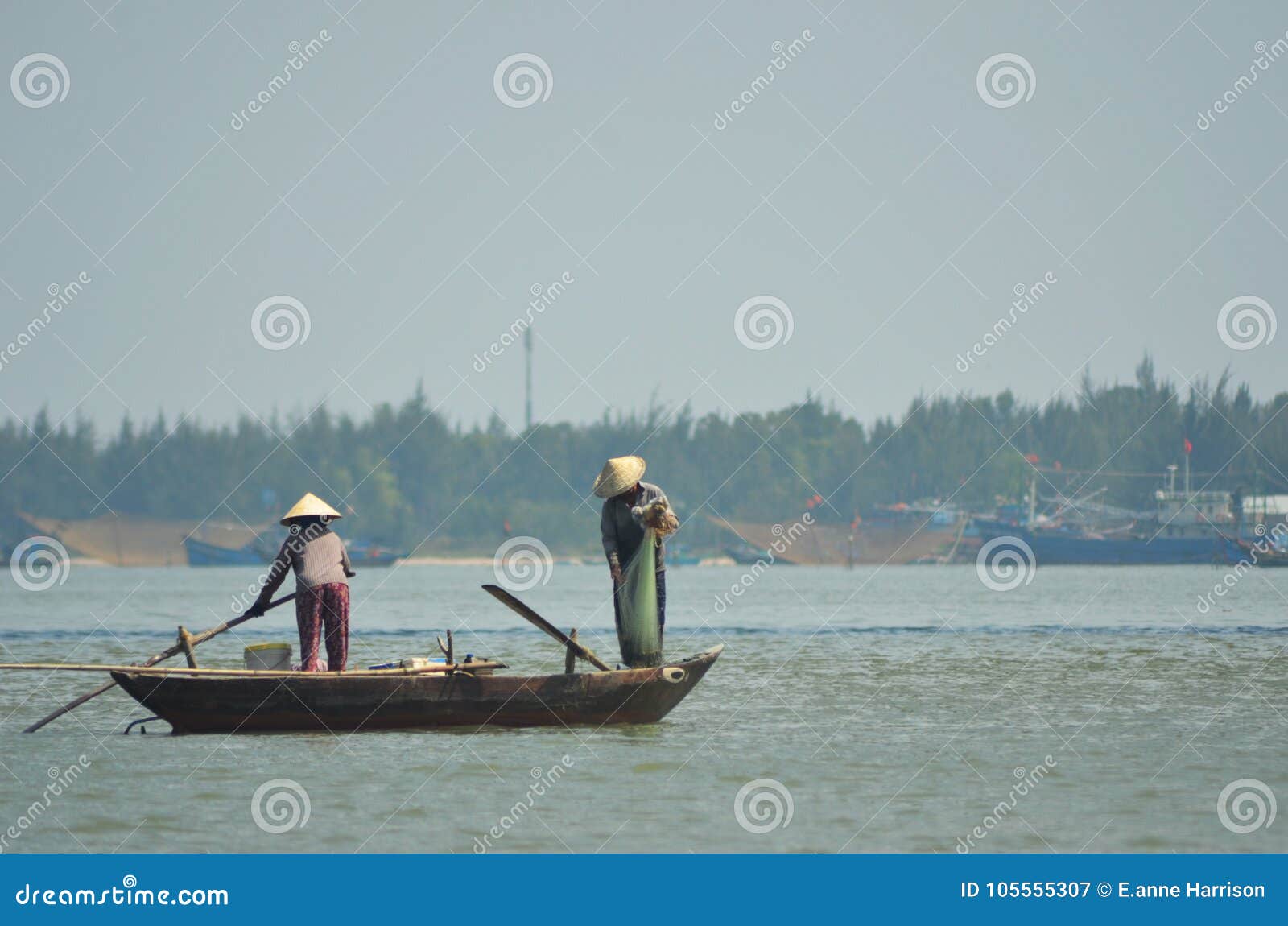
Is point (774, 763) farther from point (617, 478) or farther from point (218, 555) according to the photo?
point (218, 555)

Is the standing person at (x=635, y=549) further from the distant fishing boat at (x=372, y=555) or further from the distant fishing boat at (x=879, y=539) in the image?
the distant fishing boat at (x=879, y=539)

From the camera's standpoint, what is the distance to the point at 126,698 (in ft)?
66.8

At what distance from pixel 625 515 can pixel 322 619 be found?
2819mm

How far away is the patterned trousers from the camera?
1546cm

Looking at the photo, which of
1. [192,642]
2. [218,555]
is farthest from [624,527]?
[218,555]

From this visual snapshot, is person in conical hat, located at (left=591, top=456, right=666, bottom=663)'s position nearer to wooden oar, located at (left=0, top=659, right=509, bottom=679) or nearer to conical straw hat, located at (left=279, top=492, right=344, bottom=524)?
wooden oar, located at (left=0, top=659, right=509, bottom=679)

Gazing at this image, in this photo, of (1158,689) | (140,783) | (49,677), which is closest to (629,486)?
(140,783)

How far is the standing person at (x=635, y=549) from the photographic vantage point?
15.6m

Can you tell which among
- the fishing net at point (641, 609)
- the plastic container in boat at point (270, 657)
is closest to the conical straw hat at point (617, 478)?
the fishing net at point (641, 609)

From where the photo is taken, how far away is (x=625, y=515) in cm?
1588

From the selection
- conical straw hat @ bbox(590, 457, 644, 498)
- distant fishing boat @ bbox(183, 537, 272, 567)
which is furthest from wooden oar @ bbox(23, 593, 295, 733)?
distant fishing boat @ bbox(183, 537, 272, 567)

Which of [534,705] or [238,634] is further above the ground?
[534,705]
